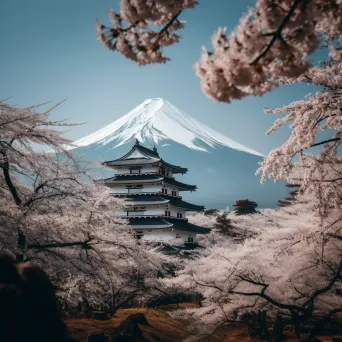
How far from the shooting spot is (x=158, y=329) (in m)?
13.3

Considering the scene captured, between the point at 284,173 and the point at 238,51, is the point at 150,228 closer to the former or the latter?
the point at 284,173

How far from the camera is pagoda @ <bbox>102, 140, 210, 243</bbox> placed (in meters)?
24.1

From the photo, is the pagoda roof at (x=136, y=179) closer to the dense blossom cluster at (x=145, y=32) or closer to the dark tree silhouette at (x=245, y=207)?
the dark tree silhouette at (x=245, y=207)

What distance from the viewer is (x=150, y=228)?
77.5 feet

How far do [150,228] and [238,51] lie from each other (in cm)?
2222

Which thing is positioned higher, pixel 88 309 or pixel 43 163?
pixel 43 163

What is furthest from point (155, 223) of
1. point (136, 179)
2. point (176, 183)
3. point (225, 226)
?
point (225, 226)

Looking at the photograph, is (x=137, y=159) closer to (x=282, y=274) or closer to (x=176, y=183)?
(x=176, y=183)

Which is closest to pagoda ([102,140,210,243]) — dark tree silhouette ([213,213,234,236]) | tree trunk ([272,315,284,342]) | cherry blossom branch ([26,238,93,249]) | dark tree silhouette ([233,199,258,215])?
dark tree silhouette ([213,213,234,236])

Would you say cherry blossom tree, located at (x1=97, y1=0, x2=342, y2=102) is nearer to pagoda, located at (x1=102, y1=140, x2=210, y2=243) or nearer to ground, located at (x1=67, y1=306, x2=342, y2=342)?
ground, located at (x1=67, y1=306, x2=342, y2=342)

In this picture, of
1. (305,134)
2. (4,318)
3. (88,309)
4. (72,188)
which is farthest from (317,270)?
(88,309)

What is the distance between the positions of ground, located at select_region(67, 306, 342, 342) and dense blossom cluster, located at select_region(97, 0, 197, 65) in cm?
956

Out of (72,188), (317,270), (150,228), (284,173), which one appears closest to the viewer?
(284,173)

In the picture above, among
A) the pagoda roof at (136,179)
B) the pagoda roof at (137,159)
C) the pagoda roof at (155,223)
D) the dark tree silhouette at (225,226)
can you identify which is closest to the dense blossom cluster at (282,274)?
the pagoda roof at (155,223)
